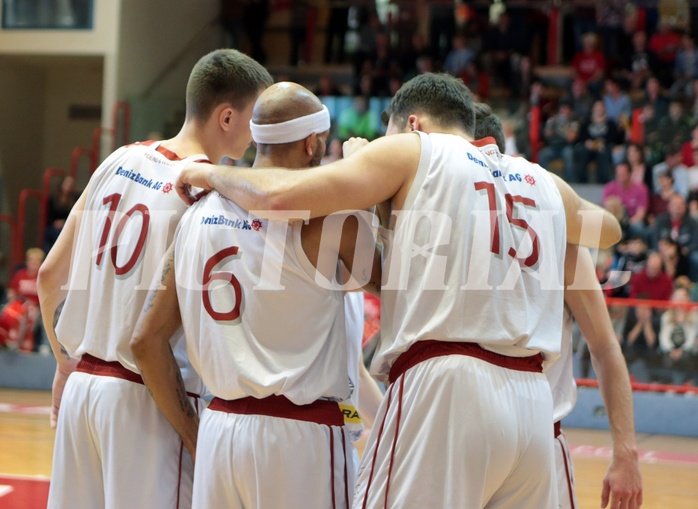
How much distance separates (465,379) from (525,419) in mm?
241

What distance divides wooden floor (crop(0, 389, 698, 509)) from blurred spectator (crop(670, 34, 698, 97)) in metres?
7.02

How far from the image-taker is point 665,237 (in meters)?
13.0

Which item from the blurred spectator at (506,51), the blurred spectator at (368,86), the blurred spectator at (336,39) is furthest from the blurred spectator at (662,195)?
the blurred spectator at (336,39)

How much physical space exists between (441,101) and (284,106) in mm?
558

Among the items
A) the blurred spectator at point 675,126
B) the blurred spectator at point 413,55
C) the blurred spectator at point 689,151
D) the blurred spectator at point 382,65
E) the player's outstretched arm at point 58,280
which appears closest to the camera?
the player's outstretched arm at point 58,280

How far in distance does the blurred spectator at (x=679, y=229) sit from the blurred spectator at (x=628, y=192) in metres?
0.35

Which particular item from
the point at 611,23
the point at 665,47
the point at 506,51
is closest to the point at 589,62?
the point at 611,23

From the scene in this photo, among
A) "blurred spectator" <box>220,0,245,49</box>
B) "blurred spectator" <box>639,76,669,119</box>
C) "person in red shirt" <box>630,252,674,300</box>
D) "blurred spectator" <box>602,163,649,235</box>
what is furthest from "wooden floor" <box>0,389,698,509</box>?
"blurred spectator" <box>220,0,245,49</box>

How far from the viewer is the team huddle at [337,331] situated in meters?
3.11

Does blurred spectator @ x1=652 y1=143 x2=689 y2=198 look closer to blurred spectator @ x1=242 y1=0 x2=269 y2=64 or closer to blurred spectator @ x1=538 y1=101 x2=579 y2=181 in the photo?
blurred spectator @ x1=538 y1=101 x2=579 y2=181

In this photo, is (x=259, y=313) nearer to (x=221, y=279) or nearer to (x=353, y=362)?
(x=221, y=279)

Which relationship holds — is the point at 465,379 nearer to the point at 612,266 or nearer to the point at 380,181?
the point at 380,181

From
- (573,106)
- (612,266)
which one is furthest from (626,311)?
(573,106)

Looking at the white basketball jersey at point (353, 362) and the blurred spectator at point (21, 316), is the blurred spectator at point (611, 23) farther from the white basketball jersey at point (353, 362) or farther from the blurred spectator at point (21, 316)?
the white basketball jersey at point (353, 362)
